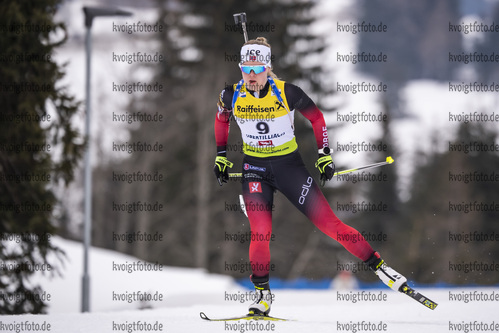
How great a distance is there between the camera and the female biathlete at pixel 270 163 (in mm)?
6789

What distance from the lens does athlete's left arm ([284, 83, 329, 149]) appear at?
6867mm

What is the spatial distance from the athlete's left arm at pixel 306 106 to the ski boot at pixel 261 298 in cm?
155

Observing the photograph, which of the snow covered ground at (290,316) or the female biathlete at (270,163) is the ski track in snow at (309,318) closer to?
the snow covered ground at (290,316)

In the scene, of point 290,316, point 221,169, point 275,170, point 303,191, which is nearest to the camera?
point 303,191

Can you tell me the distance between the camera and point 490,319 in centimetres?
719

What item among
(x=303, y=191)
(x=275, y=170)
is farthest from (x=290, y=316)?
(x=275, y=170)

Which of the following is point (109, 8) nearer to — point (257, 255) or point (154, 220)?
point (257, 255)

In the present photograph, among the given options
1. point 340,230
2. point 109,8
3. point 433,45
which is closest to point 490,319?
point 340,230

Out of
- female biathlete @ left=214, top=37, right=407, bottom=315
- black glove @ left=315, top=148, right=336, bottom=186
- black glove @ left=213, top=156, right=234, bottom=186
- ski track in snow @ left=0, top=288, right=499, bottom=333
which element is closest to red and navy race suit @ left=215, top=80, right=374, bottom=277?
female biathlete @ left=214, top=37, right=407, bottom=315

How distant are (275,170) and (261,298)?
1.37 m

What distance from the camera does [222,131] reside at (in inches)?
292

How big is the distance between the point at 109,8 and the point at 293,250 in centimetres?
1892

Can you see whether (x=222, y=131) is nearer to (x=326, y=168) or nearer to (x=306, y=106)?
(x=306, y=106)

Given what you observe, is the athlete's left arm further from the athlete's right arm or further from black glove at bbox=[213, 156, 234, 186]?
black glove at bbox=[213, 156, 234, 186]
